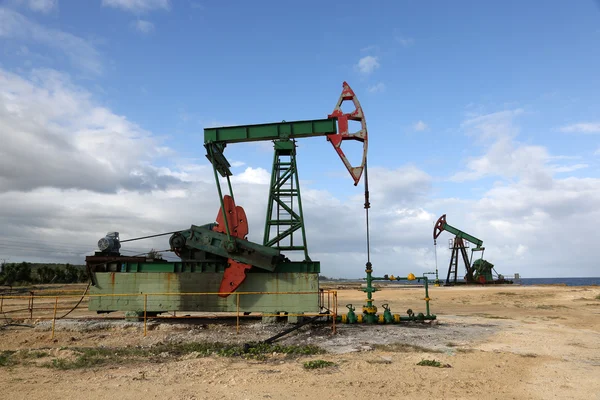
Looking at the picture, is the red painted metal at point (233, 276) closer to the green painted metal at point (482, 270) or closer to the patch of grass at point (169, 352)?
the patch of grass at point (169, 352)

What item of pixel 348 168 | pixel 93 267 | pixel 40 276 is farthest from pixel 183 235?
pixel 40 276

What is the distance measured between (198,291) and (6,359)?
5065mm

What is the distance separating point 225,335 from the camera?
9.80 metres

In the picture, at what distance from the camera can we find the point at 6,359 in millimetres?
7297

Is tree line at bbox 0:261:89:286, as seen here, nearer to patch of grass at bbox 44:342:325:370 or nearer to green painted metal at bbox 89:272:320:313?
green painted metal at bbox 89:272:320:313

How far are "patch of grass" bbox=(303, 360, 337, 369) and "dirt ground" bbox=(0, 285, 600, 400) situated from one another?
0.12 meters

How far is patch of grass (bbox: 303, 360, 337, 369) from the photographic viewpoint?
6703mm

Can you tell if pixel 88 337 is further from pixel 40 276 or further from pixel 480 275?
pixel 40 276

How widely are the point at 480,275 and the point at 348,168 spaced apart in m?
33.9

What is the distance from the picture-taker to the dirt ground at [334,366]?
5.44 metres

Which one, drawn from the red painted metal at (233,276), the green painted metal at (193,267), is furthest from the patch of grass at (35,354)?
the red painted metal at (233,276)

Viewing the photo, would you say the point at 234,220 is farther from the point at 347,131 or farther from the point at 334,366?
the point at 334,366

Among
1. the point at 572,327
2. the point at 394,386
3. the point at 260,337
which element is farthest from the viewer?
the point at 572,327

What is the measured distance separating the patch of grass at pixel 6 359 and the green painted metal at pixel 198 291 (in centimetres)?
364
